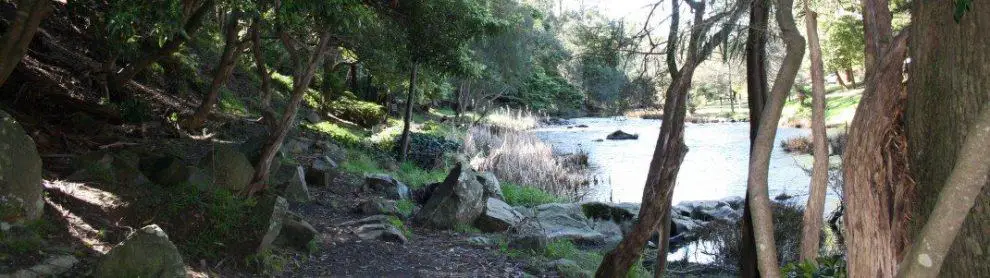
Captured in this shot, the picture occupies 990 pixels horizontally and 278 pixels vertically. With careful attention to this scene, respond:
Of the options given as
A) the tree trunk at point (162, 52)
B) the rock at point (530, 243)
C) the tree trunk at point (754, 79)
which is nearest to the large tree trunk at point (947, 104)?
the tree trunk at point (754, 79)

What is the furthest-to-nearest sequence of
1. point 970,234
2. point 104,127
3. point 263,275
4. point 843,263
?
1. point 104,127
2. point 263,275
3. point 843,263
4. point 970,234

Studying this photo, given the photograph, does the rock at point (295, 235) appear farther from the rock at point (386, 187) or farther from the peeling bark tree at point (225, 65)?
the rock at point (386, 187)

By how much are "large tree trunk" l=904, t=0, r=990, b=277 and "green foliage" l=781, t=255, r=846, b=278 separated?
1.38m

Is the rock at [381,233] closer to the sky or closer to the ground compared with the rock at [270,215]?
closer to the ground

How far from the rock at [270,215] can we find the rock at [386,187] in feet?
16.3

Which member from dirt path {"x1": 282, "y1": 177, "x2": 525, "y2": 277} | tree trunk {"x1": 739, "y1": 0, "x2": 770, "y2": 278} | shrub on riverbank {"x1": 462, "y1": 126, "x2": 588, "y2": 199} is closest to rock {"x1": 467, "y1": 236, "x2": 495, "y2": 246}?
dirt path {"x1": 282, "y1": 177, "x2": 525, "y2": 277}

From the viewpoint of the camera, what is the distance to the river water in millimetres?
18031

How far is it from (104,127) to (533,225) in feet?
19.5

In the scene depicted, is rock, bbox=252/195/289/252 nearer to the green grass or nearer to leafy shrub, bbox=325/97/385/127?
the green grass

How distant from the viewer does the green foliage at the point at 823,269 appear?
15.3 feet

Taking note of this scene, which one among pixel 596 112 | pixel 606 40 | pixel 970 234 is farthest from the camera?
pixel 596 112

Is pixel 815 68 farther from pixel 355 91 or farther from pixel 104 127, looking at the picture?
pixel 355 91

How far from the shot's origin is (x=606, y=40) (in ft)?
26.6

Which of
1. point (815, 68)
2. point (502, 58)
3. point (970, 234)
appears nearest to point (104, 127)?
point (815, 68)
